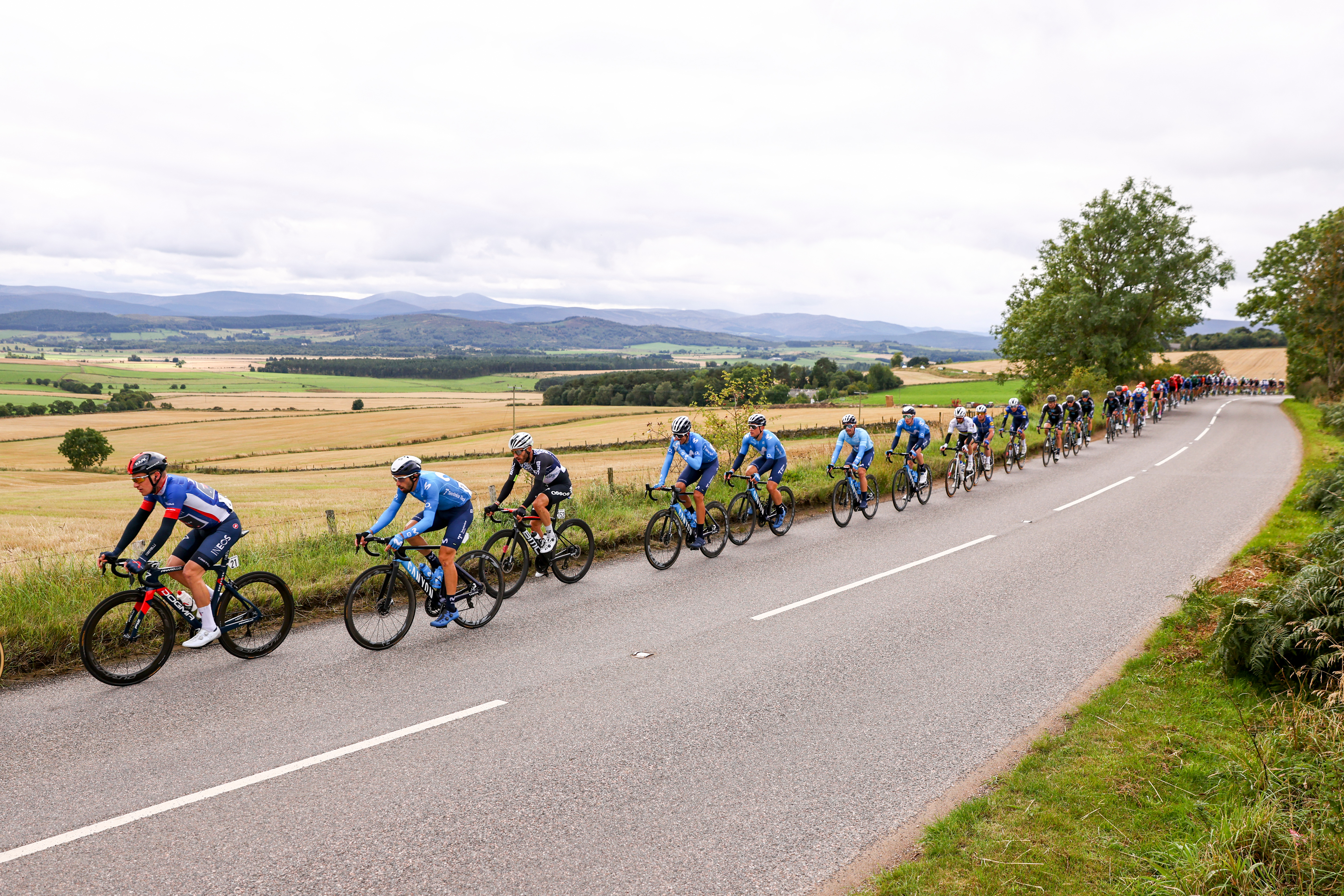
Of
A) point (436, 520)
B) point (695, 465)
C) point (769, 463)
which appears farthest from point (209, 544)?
point (769, 463)

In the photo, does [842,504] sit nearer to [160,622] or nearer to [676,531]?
[676,531]

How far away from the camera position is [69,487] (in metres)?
38.2

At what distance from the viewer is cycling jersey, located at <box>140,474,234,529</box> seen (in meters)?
7.01

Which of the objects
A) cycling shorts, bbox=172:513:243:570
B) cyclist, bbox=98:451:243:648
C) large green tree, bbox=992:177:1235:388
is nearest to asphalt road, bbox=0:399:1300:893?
cyclist, bbox=98:451:243:648

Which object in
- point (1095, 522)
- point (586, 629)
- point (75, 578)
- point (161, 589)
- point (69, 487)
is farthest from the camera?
point (69, 487)

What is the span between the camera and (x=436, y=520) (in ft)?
28.3

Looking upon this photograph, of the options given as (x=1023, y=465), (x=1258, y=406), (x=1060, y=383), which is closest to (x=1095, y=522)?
(x=1023, y=465)

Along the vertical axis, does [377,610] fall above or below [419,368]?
below

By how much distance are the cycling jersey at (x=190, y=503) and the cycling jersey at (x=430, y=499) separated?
4.81 feet

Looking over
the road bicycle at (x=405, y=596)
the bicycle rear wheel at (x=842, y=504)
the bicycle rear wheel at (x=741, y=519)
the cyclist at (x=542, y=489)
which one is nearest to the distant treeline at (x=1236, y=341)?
the bicycle rear wheel at (x=842, y=504)

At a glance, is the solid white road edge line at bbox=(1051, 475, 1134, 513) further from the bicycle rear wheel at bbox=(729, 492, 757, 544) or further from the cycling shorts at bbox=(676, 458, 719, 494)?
the cycling shorts at bbox=(676, 458, 719, 494)

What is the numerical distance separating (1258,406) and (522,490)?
185ft

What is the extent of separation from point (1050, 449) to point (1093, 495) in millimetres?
7101

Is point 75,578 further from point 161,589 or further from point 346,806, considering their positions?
point 346,806
